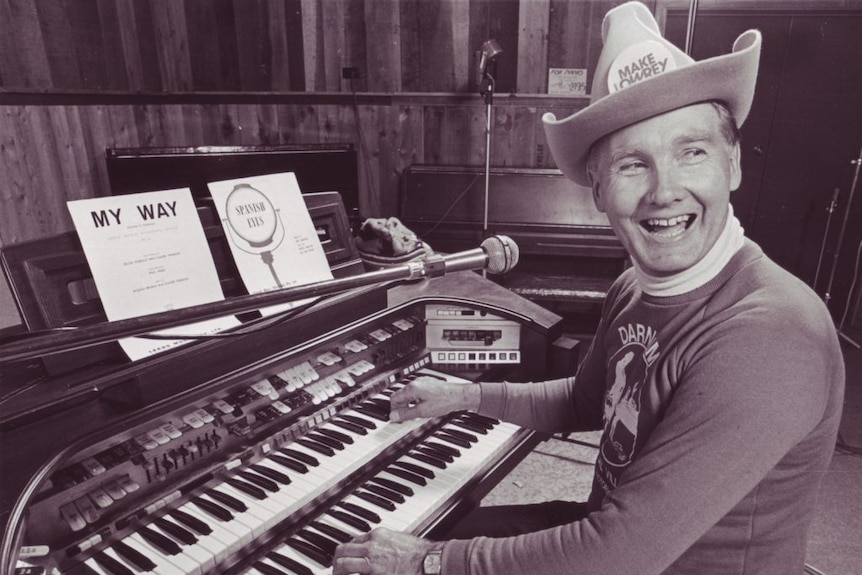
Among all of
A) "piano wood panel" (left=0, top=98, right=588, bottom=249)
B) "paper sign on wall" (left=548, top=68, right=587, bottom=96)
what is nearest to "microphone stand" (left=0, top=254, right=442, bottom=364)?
"piano wood panel" (left=0, top=98, right=588, bottom=249)

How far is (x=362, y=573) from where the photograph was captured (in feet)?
3.68

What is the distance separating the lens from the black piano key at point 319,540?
127 cm

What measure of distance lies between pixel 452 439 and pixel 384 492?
0.32m

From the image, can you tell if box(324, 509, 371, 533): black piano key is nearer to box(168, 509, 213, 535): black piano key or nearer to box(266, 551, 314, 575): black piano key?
box(266, 551, 314, 575): black piano key

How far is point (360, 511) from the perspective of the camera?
54.8 inches

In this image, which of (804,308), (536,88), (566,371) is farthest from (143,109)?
(804,308)

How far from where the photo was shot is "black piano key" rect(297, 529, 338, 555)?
127 centimetres

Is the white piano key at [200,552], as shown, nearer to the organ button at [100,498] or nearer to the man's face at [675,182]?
the organ button at [100,498]

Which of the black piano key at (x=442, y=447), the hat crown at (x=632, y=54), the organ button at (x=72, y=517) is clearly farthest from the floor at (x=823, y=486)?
the hat crown at (x=632, y=54)

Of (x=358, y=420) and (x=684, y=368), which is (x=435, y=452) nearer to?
(x=358, y=420)

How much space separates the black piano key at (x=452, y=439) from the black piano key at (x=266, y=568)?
635 mm

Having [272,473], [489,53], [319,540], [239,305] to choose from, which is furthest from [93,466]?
[489,53]

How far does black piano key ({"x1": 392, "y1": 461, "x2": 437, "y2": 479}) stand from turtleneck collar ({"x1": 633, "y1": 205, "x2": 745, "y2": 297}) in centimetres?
76

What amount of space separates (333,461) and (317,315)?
44 cm
